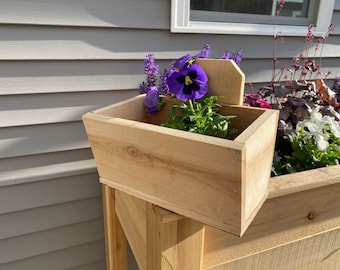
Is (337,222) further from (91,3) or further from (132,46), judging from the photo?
(91,3)

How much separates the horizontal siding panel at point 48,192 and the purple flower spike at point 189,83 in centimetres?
78

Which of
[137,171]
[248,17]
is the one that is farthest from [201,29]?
[137,171]

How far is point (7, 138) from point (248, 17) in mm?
1277

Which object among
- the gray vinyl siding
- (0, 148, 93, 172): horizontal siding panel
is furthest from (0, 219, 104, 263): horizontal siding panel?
(0, 148, 93, 172): horizontal siding panel

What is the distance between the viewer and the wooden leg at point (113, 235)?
1174 mm

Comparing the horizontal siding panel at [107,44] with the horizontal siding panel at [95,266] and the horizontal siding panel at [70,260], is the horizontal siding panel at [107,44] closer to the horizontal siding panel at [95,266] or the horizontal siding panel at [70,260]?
the horizontal siding panel at [70,260]

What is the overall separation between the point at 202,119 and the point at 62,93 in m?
0.73

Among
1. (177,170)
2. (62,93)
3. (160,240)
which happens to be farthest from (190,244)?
(62,93)

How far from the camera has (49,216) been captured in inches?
53.6

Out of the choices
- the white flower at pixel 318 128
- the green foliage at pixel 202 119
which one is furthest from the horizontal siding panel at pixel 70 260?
the white flower at pixel 318 128

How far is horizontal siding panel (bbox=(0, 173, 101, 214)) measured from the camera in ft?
4.16

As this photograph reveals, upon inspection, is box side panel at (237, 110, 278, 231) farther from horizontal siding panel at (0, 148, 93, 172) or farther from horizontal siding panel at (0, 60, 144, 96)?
horizontal siding panel at (0, 148, 93, 172)

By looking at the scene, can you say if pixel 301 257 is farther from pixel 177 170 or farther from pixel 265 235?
pixel 177 170

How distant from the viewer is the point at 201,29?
130 cm
